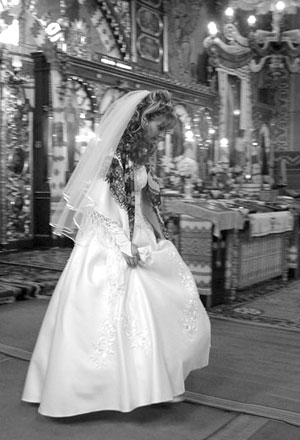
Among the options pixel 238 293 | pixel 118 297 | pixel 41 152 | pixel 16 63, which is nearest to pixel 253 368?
pixel 118 297

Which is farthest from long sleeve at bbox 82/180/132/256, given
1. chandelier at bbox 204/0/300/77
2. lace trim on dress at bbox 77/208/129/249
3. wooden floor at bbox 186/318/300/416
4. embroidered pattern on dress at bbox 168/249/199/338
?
chandelier at bbox 204/0/300/77

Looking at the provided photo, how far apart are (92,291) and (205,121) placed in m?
11.0

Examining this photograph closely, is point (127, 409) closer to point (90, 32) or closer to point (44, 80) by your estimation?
point (44, 80)

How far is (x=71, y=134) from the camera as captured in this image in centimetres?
1023

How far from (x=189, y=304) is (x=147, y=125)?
93cm

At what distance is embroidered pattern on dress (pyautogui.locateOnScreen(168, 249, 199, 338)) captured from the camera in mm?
3039

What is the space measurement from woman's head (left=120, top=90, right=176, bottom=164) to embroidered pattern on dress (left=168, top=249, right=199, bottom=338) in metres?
0.55

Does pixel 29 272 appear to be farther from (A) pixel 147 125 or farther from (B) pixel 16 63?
(A) pixel 147 125

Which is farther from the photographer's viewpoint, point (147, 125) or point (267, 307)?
point (267, 307)

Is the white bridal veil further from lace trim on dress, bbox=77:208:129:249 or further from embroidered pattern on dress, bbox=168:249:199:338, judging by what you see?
embroidered pattern on dress, bbox=168:249:199:338

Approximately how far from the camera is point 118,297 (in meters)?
2.85

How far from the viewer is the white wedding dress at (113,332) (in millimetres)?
2725

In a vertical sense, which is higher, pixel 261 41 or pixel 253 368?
pixel 261 41

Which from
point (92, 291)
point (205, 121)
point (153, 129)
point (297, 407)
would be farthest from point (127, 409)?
point (205, 121)
